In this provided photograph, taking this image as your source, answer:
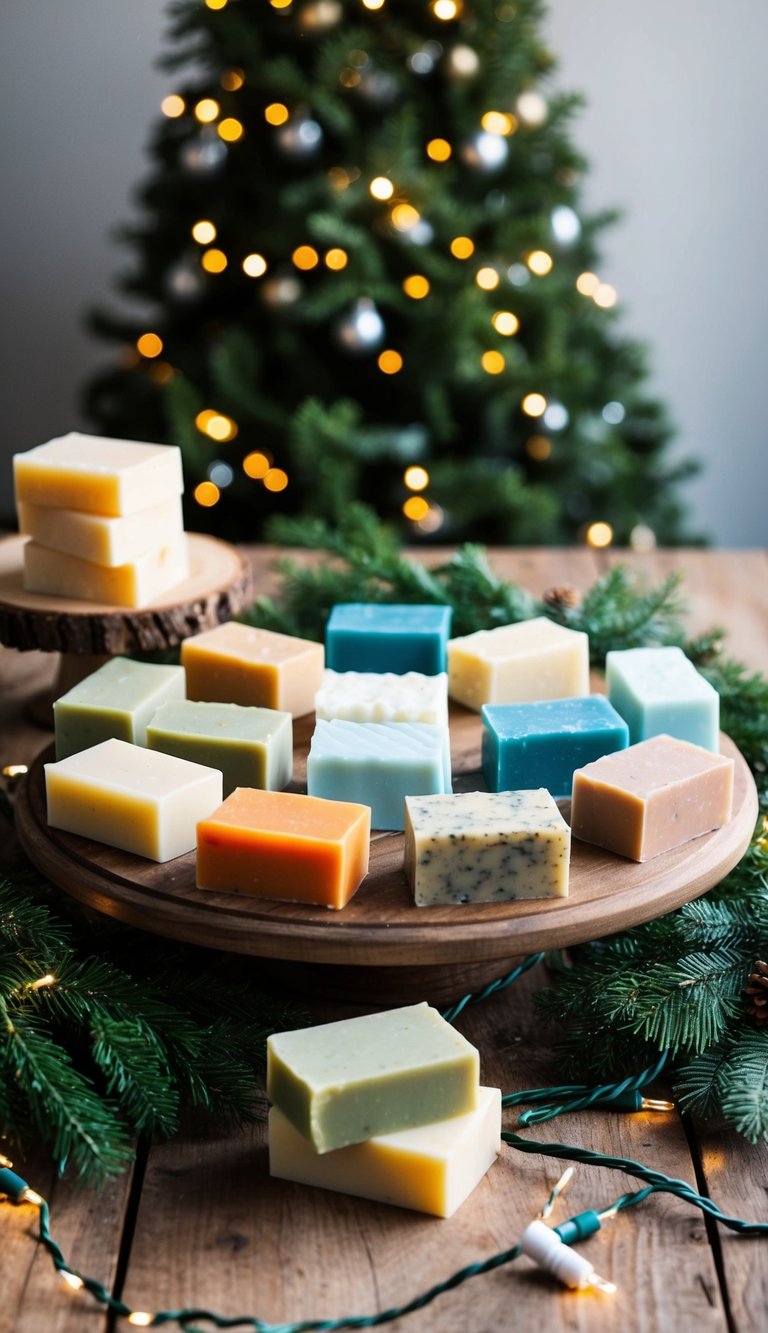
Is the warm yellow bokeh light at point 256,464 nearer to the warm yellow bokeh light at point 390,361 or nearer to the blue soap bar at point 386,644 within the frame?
the warm yellow bokeh light at point 390,361

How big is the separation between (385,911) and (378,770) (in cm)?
17

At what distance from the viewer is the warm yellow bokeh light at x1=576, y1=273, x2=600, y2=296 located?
3.04 metres

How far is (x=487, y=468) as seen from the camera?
2936 millimetres

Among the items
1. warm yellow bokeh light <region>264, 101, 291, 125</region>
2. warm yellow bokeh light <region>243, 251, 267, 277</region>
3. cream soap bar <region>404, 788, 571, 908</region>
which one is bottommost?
cream soap bar <region>404, 788, 571, 908</region>

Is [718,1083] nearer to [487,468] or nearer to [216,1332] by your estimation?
[216,1332]

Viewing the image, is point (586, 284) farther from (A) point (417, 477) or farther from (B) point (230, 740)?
(B) point (230, 740)

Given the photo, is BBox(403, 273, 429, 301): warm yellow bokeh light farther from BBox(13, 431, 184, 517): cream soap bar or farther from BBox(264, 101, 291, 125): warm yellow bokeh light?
BBox(13, 431, 184, 517): cream soap bar

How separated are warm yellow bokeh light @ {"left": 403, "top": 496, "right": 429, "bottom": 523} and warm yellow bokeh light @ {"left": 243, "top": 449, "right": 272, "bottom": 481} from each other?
32cm

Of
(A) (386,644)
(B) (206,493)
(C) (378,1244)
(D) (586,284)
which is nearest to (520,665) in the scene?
(A) (386,644)

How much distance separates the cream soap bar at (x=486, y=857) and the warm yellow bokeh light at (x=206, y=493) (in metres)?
1.89

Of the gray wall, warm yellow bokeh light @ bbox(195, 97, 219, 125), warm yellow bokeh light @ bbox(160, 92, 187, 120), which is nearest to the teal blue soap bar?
warm yellow bokeh light @ bbox(195, 97, 219, 125)

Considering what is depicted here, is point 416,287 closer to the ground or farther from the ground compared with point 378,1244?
farther from the ground

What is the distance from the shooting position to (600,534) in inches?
125

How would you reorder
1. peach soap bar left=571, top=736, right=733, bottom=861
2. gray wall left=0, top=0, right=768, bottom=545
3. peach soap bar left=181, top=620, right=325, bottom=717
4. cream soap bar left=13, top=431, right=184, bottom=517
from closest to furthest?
peach soap bar left=571, top=736, right=733, bottom=861 → peach soap bar left=181, top=620, right=325, bottom=717 → cream soap bar left=13, top=431, right=184, bottom=517 → gray wall left=0, top=0, right=768, bottom=545
